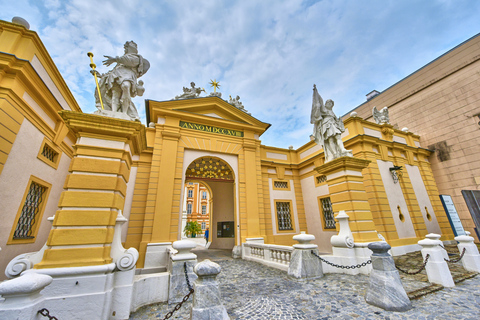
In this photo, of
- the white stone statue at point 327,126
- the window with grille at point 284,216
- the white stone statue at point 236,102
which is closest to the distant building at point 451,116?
the window with grille at point 284,216

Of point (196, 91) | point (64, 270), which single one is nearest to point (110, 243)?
point (64, 270)

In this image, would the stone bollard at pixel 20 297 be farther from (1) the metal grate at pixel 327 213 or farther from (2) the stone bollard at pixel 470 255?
(1) the metal grate at pixel 327 213

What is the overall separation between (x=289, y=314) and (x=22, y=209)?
8170 mm

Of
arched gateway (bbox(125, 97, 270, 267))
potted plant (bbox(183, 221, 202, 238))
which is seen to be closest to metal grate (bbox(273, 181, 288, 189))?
arched gateway (bbox(125, 97, 270, 267))

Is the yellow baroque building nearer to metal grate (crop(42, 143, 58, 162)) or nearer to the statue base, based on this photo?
metal grate (crop(42, 143, 58, 162))

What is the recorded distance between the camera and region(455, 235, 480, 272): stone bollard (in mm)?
5500

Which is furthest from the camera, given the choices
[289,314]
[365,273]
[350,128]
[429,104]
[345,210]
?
[429,104]

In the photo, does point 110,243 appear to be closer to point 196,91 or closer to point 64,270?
point 64,270

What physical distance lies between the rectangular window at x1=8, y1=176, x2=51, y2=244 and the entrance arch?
5.30 meters

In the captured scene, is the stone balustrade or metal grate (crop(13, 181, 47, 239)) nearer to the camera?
metal grate (crop(13, 181, 47, 239))

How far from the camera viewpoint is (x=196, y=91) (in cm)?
1124

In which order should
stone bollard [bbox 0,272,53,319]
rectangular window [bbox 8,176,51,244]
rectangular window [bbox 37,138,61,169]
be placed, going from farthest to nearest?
rectangular window [bbox 37,138,61,169]
rectangular window [bbox 8,176,51,244]
stone bollard [bbox 0,272,53,319]

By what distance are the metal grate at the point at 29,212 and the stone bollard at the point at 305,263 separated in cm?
829

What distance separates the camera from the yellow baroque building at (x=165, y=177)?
3.81 meters
